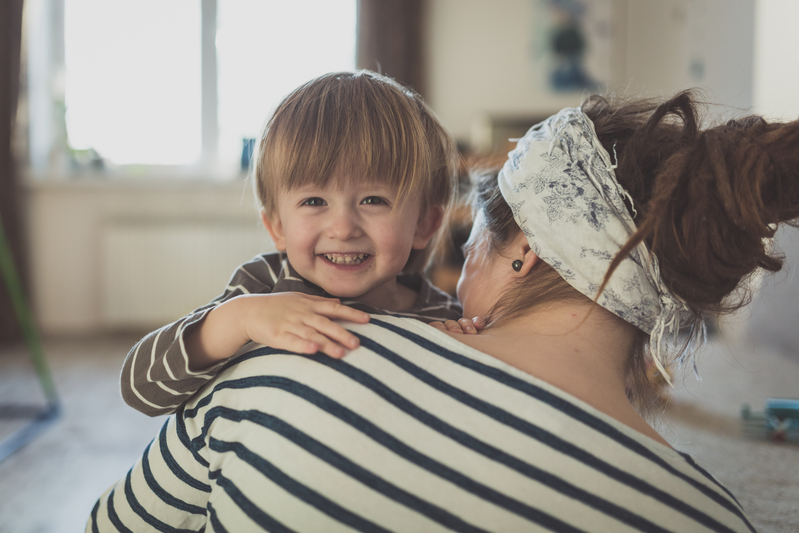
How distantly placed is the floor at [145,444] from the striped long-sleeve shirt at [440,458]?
435 millimetres

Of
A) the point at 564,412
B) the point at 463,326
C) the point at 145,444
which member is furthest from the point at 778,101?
the point at 145,444

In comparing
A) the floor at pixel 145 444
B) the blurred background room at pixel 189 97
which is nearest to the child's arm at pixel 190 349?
the floor at pixel 145 444

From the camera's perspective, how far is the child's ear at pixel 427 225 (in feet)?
3.55

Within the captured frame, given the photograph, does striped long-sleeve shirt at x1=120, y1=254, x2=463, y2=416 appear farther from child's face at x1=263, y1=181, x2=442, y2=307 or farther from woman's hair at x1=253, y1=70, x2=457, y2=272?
woman's hair at x1=253, y1=70, x2=457, y2=272

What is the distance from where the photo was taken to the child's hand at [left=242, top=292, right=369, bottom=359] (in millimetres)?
564

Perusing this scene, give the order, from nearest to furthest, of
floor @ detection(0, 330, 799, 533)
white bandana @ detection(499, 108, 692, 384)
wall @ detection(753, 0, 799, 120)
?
white bandana @ detection(499, 108, 692, 384) → floor @ detection(0, 330, 799, 533) → wall @ detection(753, 0, 799, 120)

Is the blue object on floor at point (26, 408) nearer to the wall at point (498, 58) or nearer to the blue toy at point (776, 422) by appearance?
the blue toy at point (776, 422)

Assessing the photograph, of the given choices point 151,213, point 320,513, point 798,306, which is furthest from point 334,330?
point 151,213

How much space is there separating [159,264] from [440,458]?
3388mm

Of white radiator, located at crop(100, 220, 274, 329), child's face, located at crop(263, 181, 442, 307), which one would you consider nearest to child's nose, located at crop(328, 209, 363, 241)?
child's face, located at crop(263, 181, 442, 307)

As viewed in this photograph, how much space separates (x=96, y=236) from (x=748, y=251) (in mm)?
3742

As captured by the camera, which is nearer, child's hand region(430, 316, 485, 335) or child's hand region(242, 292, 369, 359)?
child's hand region(242, 292, 369, 359)

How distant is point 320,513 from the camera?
51 centimetres

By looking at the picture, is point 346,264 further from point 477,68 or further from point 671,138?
point 477,68
